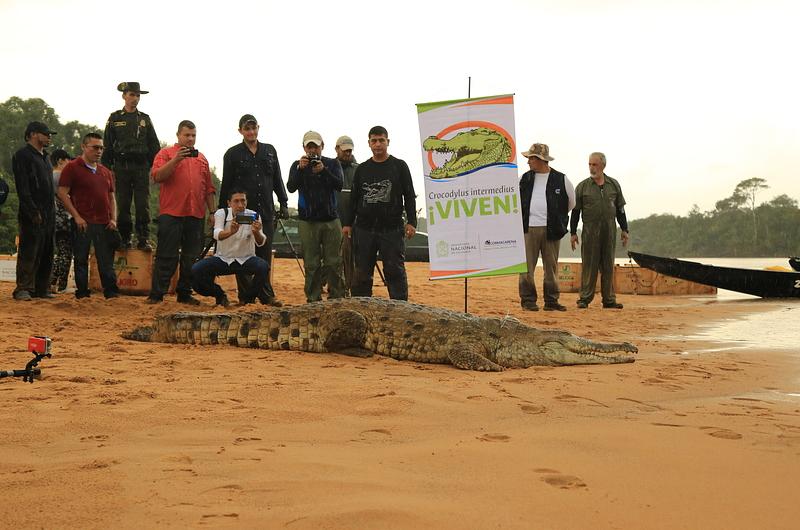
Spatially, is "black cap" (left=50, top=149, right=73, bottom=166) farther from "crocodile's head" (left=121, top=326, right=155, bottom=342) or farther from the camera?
Result: "crocodile's head" (left=121, top=326, right=155, bottom=342)

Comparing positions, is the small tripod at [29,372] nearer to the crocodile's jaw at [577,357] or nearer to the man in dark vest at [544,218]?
the crocodile's jaw at [577,357]

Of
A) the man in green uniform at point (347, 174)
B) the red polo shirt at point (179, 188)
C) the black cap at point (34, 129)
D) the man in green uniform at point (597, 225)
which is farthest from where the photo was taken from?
the man in green uniform at point (597, 225)

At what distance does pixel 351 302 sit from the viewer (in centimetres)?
566

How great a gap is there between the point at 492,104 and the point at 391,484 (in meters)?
6.43

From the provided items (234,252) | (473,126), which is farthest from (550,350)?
(234,252)

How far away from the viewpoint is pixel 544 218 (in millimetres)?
9469

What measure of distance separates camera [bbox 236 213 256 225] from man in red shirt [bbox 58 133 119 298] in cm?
175

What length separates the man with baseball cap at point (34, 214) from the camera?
25.4ft

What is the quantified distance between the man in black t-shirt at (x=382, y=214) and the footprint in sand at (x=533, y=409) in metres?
3.73

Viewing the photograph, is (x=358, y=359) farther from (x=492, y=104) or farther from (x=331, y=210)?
(x=492, y=104)

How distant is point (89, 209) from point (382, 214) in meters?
3.48

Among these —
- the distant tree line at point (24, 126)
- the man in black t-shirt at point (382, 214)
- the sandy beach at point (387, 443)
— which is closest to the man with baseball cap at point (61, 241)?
the man in black t-shirt at point (382, 214)

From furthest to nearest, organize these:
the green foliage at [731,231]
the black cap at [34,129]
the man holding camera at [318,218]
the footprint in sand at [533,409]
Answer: the green foliage at [731,231], the black cap at [34,129], the man holding camera at [318,218], the footprint in sand at [533,409]

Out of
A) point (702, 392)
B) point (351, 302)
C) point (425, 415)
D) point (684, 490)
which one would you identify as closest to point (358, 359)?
point (351, 302)
